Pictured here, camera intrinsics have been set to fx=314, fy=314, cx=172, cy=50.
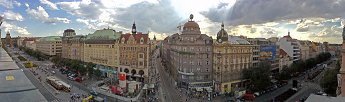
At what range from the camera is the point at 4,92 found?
143 inches

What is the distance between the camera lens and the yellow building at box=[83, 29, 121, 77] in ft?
209

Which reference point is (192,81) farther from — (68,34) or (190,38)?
(68,34)

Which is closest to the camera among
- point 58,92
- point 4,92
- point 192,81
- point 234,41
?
point 4,92

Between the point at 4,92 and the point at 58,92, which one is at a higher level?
the point at 4,92

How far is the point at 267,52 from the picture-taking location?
63750mm

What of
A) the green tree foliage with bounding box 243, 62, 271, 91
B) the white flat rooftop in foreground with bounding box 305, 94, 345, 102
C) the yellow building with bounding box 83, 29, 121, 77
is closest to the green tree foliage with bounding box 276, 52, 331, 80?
the green tree foliage with bounding box 243, 62, 271, 91

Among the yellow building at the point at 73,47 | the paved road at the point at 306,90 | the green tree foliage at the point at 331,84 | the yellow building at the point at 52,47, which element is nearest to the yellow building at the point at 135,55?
the yellow building at the point at 73,47

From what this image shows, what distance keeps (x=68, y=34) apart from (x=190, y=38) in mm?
62517

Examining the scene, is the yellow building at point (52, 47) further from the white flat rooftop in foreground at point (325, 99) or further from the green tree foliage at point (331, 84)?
the white flat rooftop in foreground at point (325, 99)

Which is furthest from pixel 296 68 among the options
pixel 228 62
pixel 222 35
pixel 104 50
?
pixel 104 50

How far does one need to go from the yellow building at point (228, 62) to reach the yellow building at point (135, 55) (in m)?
14.1

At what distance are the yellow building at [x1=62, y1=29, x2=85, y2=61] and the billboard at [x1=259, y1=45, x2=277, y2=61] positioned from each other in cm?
4368

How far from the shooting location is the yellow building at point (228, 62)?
49.6 metres

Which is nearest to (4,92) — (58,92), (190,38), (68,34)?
(58,92)
